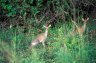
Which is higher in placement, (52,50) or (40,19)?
(40,19)

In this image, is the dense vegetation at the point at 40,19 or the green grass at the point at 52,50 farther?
the dense vegetation at the point at 40,19

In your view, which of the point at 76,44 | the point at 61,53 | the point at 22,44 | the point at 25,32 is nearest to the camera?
the point at 61,53

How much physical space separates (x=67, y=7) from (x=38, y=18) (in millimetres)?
1061

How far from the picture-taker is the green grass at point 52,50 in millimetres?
6995

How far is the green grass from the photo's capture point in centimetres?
700

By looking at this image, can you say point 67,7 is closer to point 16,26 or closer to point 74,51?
point 16,26

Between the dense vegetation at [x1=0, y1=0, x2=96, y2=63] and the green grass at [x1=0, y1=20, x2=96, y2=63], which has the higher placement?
the dense vegetation at [x1=0, y1=0, x2=96, y2=63]

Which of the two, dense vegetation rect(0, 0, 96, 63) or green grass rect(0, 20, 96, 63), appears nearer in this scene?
green grass rect(0, 20, 96, 63)

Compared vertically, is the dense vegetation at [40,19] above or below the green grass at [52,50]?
above

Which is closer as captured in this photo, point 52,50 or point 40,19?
point 52,50

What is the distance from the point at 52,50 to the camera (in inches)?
324

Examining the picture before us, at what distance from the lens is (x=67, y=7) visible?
36.6 feet

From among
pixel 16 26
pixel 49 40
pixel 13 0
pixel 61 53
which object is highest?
pixel 13 0

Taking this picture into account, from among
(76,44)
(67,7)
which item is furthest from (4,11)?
(76,44)
